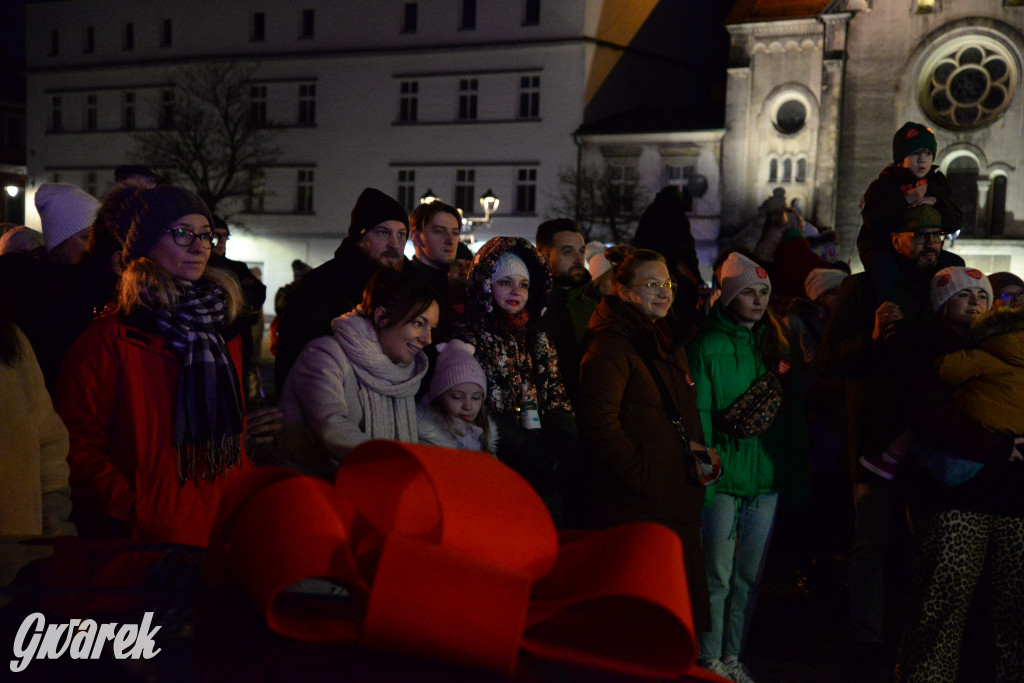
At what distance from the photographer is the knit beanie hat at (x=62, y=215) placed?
490 centimetres

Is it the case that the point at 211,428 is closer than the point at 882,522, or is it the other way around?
the point at 211,428

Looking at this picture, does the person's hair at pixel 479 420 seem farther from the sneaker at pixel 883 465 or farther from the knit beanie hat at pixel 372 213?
the sneaker at pixel 883 465

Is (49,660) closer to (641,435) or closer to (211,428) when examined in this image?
(211,428)

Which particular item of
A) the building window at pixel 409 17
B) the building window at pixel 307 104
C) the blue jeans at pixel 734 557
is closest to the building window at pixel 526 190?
the building window at pixel 409 17

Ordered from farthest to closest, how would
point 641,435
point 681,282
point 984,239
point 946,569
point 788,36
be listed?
point 788,36 → point 984,239 → point 681,282 → point 641,435 → point 946,569

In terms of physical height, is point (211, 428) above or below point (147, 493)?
above

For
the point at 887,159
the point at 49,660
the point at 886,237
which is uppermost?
the point at 887,159

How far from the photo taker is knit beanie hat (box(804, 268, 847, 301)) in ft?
26.6

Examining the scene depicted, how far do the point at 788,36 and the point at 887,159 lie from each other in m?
5.56

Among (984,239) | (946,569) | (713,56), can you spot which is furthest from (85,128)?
(946,569)

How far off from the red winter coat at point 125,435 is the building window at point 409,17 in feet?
144

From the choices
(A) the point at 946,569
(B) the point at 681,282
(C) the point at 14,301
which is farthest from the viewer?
(B) the point at 681,282

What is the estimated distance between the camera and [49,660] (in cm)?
146

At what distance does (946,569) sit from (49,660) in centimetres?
434
